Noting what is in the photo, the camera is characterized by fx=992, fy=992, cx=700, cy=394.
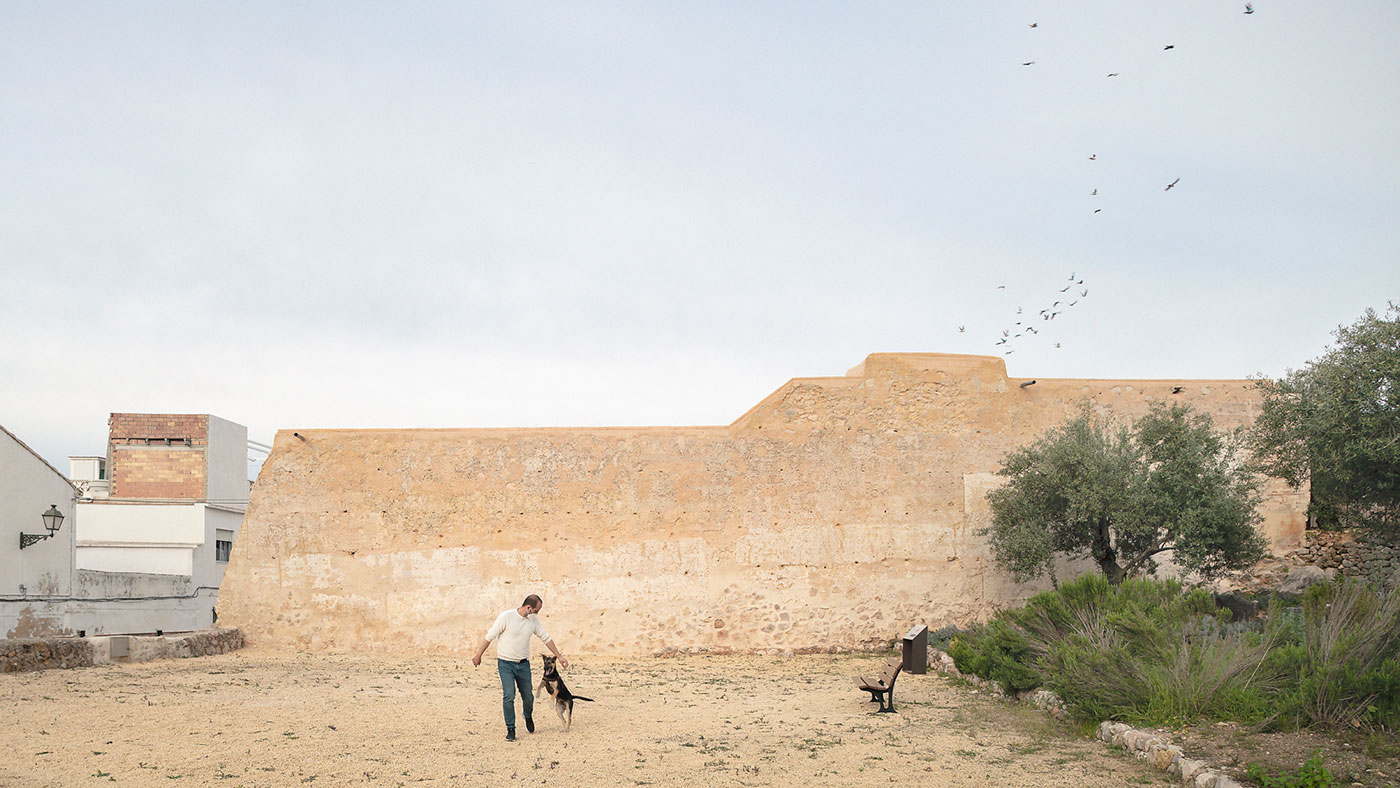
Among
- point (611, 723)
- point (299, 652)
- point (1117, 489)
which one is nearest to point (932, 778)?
point (611, 723)

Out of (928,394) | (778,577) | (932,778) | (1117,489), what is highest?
(928,394)

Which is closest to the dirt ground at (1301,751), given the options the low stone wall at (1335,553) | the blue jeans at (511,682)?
the blue jeans at (511,682)

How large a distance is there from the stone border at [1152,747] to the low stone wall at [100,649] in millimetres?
12558

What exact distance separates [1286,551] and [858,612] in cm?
792

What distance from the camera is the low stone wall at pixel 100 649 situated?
13.1 m

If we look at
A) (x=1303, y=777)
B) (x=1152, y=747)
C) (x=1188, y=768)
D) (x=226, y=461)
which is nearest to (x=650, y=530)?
(x=1152, y=747)

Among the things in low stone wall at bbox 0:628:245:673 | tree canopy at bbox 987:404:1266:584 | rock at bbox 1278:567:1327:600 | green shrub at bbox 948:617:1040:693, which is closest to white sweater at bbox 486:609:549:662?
A: green shrub at bbox 948:617:1040:693

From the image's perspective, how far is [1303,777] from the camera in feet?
22.2

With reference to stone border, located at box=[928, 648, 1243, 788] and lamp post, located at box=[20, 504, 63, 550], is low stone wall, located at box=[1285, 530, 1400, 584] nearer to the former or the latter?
stone border, located at box=[928, 648, 1243, 788]

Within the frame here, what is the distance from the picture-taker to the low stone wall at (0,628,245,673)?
43.0 feet

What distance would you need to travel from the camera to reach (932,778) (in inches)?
309

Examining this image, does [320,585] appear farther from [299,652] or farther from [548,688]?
[548,688]

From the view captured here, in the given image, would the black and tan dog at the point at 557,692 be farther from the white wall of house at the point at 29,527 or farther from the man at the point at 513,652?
the white wall of house at the point at 29,527

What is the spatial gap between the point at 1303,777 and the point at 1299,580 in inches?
462
